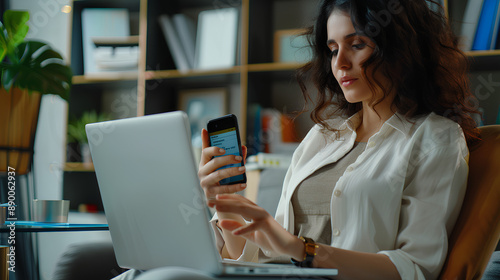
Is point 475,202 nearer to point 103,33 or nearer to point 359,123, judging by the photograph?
point 359,123

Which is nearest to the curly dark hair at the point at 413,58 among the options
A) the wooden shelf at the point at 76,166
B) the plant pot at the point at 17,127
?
the plant pot at the point at 17,127

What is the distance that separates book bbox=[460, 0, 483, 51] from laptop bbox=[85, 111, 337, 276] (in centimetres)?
158

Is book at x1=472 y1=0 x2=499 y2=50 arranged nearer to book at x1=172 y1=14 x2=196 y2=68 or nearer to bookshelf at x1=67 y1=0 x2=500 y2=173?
bookshelf at x1=67 y1=0 x2=500 y2=173

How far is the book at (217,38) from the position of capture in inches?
101

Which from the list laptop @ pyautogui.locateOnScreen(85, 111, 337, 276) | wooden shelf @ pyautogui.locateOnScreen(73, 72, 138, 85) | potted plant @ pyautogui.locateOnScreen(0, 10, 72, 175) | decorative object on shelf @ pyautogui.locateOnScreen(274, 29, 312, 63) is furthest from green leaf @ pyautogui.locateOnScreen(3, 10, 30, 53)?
decorative object on shelf @ pyautogui.locateOnScreen(274, 29, 312, 63)

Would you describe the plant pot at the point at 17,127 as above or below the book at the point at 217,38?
below

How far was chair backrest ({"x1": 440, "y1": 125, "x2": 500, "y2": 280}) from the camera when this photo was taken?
1.00 m

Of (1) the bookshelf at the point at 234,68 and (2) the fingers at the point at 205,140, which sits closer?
(2) the fingers at the point at 205,140

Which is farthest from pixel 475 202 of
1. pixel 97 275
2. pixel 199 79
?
pixel 199 79

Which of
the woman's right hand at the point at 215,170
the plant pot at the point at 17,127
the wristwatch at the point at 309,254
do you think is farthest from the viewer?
the plant pot at the point at 17,127

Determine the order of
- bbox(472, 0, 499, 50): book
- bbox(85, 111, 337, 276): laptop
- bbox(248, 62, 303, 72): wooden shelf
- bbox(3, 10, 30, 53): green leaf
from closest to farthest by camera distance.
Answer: bbox(85, 111, 337, 276): laptop < bbox(3, 10, 30, 53): green leaf < bbox(472, 0, 499, 50): book < bbox(248, 62, 303, 72): wooden shelf

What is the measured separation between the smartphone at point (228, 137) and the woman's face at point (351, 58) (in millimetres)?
340

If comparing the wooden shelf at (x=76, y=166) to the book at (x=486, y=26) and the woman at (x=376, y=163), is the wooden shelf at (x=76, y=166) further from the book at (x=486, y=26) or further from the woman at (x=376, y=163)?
the book at (x=486, y=26)

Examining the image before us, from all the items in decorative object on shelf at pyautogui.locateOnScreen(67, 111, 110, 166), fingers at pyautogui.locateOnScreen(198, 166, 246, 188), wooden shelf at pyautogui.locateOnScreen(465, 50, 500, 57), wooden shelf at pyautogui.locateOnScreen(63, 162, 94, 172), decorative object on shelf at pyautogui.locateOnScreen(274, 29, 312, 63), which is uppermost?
wooden shelf at pyautogui.locateOnScreen(465, 50, 500, 57)
